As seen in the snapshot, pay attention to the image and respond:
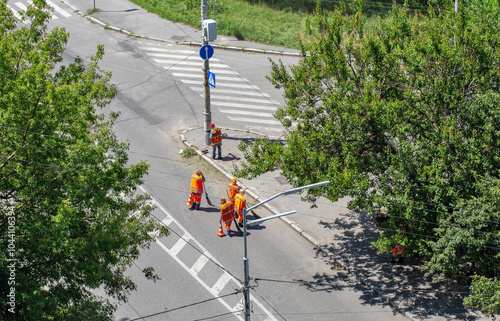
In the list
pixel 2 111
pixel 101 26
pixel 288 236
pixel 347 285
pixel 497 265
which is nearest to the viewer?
→ pixel 2 111

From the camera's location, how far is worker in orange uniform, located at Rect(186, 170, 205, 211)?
2053 centimetres

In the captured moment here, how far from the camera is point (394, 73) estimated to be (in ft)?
56.1

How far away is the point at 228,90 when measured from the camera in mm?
30250

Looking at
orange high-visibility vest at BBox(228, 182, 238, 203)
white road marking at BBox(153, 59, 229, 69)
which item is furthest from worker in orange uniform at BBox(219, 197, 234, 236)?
white road marking at BBox(153, 59, 229, 69)

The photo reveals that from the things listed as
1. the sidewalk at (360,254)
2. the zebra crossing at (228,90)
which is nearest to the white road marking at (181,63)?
the zebra crossing at (228,90)

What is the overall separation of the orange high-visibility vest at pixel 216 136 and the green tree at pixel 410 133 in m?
5.73

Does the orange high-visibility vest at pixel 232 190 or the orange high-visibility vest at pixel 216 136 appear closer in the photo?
the orange high-visibility vest at pixel 232 190

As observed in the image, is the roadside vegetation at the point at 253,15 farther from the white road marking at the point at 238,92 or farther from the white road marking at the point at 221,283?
the white road marking at the point at 221,283

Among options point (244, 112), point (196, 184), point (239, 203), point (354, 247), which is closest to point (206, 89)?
point (244, 112)

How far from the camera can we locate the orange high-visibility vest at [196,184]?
20500 mm

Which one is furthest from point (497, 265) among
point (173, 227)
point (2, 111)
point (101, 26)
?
point (101, 26)

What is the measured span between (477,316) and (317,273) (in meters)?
5.04

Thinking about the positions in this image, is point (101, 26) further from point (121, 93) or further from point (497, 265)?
point (497, 265)

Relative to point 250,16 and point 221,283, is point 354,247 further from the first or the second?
point 250,16
